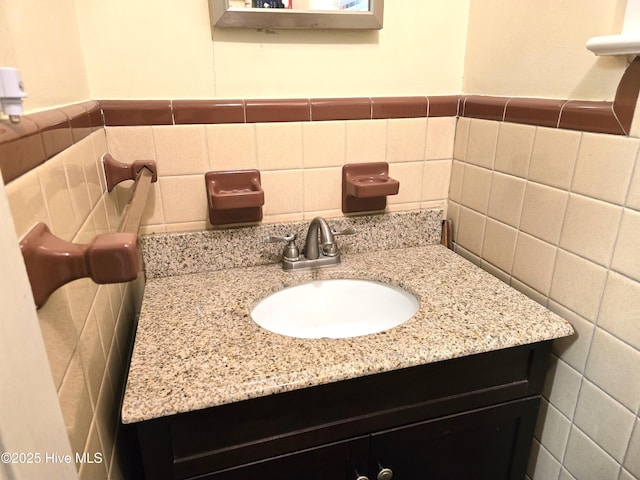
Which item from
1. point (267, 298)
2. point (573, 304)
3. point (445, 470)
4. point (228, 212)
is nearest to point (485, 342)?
point (573, 304)

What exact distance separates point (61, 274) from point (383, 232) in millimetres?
899

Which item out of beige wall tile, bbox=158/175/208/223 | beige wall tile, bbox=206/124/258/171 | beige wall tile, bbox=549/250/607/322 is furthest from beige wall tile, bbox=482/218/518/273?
beige wall tile, bbox=158/175/208/223

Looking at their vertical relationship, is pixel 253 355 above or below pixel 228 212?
below

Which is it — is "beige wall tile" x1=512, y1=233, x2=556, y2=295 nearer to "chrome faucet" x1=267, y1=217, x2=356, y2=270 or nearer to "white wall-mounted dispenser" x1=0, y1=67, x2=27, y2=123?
"chrome faucet" x1=267, y1=217, x2=356, y2=270

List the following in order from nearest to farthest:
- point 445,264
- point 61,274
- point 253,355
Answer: point 61,274
point 253,355
point 445,264

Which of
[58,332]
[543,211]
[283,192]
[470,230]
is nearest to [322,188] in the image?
[283,192]

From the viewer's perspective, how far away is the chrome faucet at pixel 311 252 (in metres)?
1.07

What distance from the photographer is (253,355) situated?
0.74 metres

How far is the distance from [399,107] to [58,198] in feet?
2.76

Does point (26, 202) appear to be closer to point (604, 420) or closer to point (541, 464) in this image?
point (604, 420)

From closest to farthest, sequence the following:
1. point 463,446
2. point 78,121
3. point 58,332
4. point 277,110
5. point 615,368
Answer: point 58,332 < point 78,121 < point 615,368 < point 463,446 < point 277,110

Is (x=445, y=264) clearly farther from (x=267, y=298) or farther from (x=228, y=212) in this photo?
(x=228, y=212)

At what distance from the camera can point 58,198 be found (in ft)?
1.75

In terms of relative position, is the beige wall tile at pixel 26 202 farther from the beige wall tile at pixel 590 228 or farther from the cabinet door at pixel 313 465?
the beige wall tile at pixel 590 228
